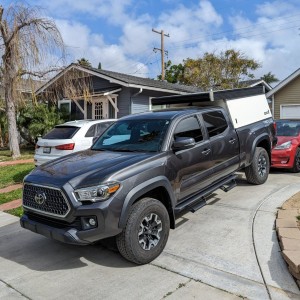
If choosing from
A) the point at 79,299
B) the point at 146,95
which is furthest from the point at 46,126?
the point at 79,299

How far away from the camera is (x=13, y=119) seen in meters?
14.0

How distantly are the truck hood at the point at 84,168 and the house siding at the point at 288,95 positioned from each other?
18.5 meters

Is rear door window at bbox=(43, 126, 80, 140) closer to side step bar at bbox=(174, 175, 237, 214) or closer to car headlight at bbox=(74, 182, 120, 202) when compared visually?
side step bar at bbox=(174, 175, 237, 214)

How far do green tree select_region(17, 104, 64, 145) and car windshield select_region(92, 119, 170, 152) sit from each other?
38.3 feet

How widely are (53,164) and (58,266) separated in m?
1.33

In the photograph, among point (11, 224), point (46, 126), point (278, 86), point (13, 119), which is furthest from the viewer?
point (278, 86)

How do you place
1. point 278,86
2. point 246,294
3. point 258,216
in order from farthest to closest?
point 278,86, point 258,216, point 246,294

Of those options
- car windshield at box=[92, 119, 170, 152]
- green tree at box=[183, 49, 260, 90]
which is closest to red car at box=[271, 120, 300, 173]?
car windshield at box=[92, 119, 170, 152]

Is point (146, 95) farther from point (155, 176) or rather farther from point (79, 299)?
point (79, 299)

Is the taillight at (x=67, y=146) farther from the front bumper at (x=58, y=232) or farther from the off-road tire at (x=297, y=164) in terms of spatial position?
the off-road tire at (x=297, y=164)

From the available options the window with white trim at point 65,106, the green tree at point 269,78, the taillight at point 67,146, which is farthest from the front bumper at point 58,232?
the green tree at point 269,78

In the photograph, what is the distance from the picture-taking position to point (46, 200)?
406 centimetres

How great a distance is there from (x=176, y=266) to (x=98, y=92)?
1434 cm

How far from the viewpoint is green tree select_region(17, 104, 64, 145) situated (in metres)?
16.6
